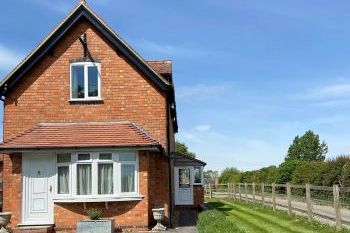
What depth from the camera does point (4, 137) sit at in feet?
68.5

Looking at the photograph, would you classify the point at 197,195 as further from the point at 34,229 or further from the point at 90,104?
the point at 34,229

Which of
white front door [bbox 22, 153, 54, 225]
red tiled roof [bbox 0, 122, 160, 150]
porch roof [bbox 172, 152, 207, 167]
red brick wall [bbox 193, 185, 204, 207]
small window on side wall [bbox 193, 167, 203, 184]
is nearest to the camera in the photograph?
red tiled roof [bbox 0, 122, 160, 150]

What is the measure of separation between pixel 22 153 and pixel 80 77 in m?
3.91

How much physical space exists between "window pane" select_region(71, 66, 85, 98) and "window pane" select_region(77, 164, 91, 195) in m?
3.28

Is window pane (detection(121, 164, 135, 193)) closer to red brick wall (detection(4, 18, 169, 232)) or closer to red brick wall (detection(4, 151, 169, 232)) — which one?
red brick wall (detection(4, 151, 169, 232))

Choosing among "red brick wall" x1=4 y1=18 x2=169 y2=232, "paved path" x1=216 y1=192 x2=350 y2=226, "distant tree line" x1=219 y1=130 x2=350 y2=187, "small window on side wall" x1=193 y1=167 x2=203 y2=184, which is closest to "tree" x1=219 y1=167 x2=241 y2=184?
"distant tree line" x1=219 y1=130 x2=350 y2=187

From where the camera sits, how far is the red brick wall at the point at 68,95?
69.1 ft

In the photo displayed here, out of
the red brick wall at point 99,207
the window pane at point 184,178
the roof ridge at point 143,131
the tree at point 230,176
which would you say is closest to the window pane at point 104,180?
the red brick wall at point 99,207

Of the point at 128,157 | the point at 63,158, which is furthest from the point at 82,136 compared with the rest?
the point at 128,157

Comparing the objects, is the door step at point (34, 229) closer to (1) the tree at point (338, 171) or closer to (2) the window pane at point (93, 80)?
(2) the window pane at point (93, 80)

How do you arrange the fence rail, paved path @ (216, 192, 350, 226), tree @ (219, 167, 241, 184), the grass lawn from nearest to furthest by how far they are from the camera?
the fence rail → the grass lawn → paved path @ (216, 192, 350, 226) → tree @ (219, 167, 241, 184)

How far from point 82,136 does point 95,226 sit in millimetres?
3543

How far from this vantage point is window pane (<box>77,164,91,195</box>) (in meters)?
19.5

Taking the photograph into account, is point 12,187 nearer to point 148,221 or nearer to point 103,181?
point 103,181
